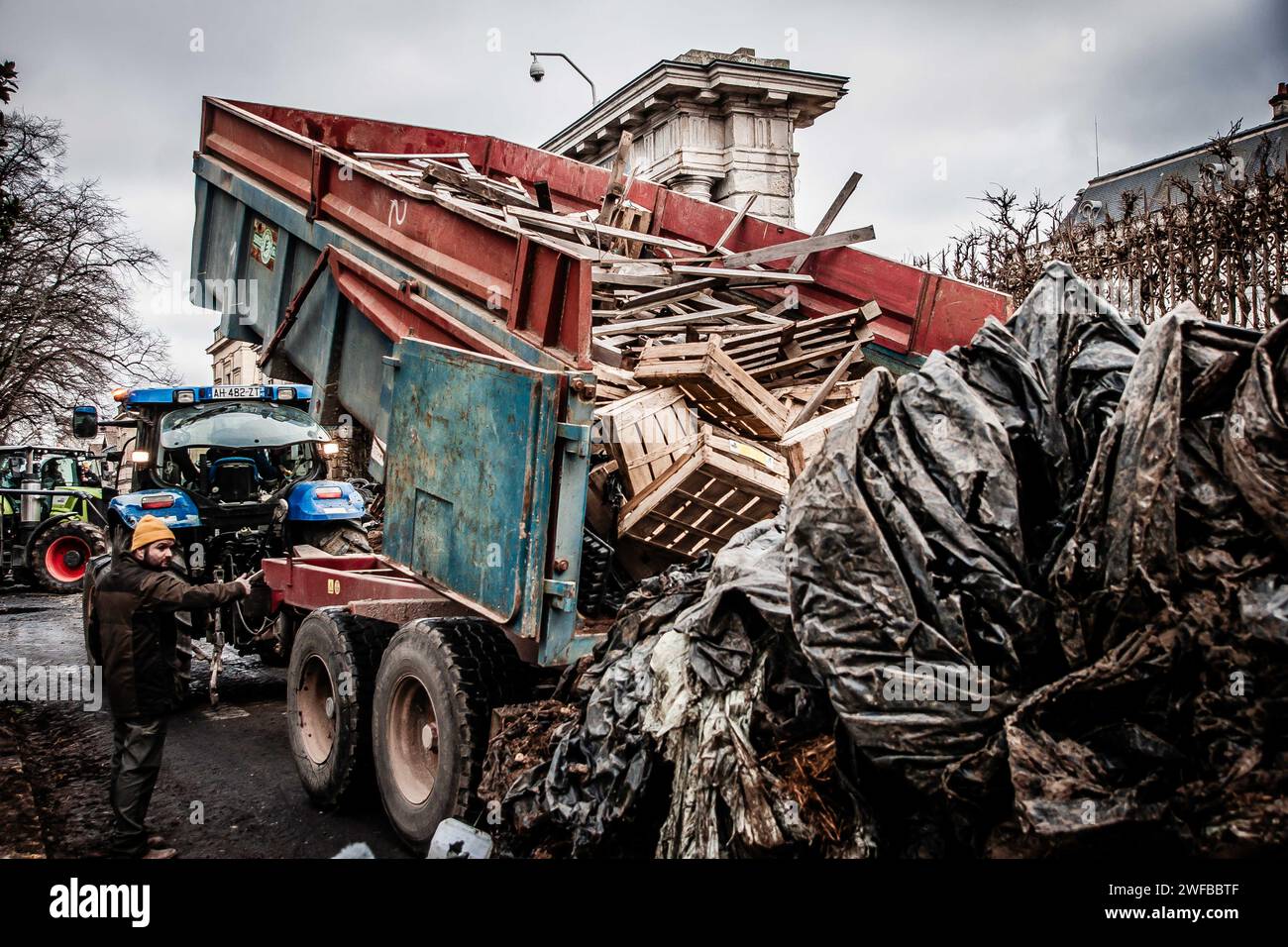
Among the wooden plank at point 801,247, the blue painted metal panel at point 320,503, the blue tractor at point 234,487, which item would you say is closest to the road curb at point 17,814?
the blue tractor at point 234,487

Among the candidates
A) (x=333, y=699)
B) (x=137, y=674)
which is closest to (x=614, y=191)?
(x=333, y=699)

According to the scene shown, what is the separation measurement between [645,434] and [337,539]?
141 inches

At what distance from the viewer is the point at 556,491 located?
3.88m

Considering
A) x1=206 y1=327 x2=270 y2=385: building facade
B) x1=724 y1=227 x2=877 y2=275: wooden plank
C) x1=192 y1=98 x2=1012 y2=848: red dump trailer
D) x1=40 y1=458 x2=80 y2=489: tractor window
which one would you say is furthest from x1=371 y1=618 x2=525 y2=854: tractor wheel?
x1=206 y1=327 x2=270 y2=385: building facade

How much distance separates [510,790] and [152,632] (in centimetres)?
211

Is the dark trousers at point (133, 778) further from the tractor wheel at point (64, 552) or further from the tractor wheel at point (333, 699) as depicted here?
the tractor wheel at point (64, 552)

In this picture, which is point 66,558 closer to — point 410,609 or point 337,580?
point 337,580

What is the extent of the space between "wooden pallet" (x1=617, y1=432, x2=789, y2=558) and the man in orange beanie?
2275mm

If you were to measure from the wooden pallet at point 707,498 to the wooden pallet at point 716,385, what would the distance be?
1.20 feet

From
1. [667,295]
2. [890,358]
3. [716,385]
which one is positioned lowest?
[716,385]

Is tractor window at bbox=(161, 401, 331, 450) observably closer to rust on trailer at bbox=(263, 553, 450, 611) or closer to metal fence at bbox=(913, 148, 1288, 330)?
rust on trailer at bbox=(263, 553, 450, 611)

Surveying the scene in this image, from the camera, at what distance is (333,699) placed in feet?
15.9
